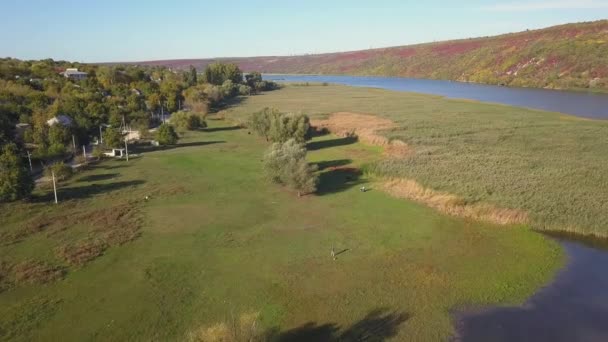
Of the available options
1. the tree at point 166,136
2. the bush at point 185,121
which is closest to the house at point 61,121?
the tree at point 166,136

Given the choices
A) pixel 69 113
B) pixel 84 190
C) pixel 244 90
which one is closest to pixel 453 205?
pixel 84 190

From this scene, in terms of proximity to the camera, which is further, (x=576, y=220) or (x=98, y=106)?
(x=98, y=106)

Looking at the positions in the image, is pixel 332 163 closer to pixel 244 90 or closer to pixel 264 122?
pixel 264 122

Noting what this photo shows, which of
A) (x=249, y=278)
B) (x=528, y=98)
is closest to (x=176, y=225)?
(x=249, y=278)

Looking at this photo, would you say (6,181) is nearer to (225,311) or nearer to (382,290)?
(225,311)

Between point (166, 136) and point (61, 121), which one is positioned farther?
point (166, 136)

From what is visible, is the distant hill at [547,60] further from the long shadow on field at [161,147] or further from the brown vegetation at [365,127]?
the long shadow on field at [161,147]

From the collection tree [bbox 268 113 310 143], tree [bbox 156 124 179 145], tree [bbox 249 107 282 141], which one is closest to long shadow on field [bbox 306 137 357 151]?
tree [bbox 268 113 310 143]
